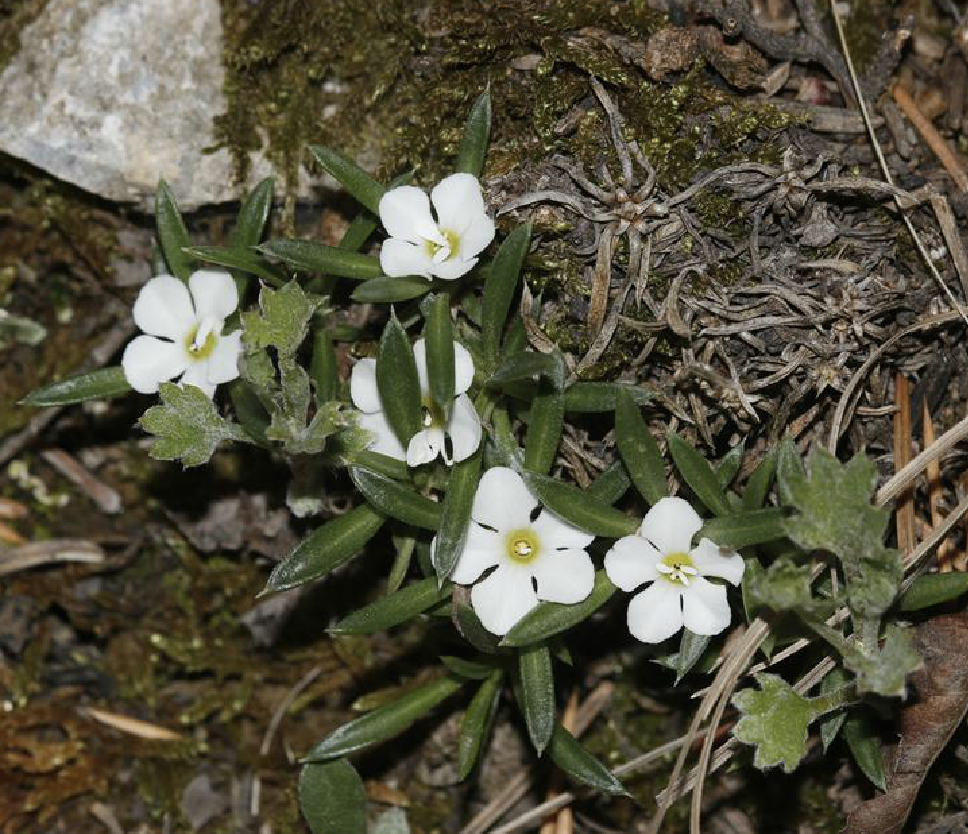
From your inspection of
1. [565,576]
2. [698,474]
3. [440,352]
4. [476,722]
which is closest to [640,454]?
[698,474]

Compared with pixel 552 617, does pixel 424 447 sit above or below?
above

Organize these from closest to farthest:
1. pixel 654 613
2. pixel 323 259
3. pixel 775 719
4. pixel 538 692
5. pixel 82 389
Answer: pixel 775 719, pixel 654 613, pixel 538 692, pixel 323 259, pixel 82 389

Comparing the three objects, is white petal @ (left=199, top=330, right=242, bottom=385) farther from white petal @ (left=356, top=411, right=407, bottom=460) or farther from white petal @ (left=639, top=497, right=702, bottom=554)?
white petal @ (left=639, top=497, right=702, bottom=554)

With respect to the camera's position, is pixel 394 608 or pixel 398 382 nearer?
pixel 398 382

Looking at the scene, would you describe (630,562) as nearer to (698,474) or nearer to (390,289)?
(698,474)

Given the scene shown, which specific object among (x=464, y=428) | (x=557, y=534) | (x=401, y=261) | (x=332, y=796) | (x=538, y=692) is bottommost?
(x=332, y=796)

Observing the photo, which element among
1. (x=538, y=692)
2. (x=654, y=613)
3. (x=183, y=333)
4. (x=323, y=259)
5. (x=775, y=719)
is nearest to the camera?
(x=775, y=719)

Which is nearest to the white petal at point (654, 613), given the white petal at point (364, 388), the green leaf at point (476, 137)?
the white petal at point (364, 388)
